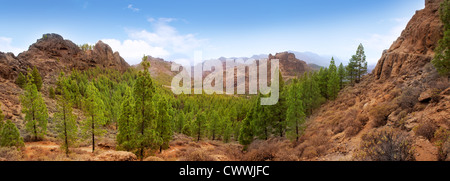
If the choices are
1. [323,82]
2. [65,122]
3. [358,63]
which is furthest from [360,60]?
[65,122]

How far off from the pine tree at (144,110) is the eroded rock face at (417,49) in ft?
123

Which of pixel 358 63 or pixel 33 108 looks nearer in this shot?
pixel 33 108

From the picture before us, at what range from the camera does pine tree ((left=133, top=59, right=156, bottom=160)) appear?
1659 centimetres

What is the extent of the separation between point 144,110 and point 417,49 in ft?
145

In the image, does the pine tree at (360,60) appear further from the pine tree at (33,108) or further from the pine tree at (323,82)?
the pine tree at (33,108)

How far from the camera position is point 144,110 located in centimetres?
1691

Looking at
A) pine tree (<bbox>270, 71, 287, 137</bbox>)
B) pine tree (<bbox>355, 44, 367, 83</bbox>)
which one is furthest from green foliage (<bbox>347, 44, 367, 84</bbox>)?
pine tree (<bbox>270, 71, 287, 137</bbox>)

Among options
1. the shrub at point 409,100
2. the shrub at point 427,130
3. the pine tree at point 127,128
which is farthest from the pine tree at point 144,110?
the shrub at point 409,100

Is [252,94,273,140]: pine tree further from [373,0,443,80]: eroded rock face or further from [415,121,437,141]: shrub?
[373,0,443,80]: eroded rock face

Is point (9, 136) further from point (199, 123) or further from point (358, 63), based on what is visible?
point (358, 63)

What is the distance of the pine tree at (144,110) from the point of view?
16.6 meters
